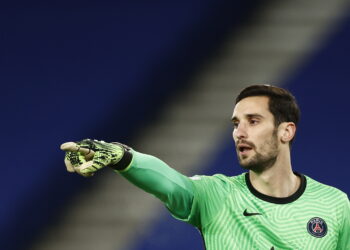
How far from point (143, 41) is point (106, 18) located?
0.78ft

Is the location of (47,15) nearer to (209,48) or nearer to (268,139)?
(209,48)

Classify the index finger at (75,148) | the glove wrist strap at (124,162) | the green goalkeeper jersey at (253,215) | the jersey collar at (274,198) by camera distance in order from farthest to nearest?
1. the jersey collar at (274,198)
2. the green goalkeeper jersey at (253,215)
3. the glove wrist strap at (124,162)
4. the index finger at (75,148)

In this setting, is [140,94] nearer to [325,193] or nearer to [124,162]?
[325,193]

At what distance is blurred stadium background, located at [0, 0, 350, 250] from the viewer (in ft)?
14.2

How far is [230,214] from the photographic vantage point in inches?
107

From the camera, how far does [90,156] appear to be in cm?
238

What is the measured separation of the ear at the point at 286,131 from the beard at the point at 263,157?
0.04m

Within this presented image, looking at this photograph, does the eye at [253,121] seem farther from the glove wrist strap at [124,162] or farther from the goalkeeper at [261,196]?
the glove wrist strap at [124,162]

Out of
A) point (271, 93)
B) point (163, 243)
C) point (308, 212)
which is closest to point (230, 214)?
point (308, 212)

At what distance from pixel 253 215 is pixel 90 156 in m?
0.64

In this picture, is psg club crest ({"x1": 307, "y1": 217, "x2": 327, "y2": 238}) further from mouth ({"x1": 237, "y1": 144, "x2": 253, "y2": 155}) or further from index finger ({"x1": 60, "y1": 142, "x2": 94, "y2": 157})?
index finger ({"x1": 60, "y1": 142, "x2": 94, "y2": 157})

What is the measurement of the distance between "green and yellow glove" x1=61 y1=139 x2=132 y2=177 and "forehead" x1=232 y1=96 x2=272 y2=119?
526 mm

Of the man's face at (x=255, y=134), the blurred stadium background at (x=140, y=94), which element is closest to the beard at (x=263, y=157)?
the man's face at (x=255, y=134)

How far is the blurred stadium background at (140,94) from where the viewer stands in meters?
4.33
